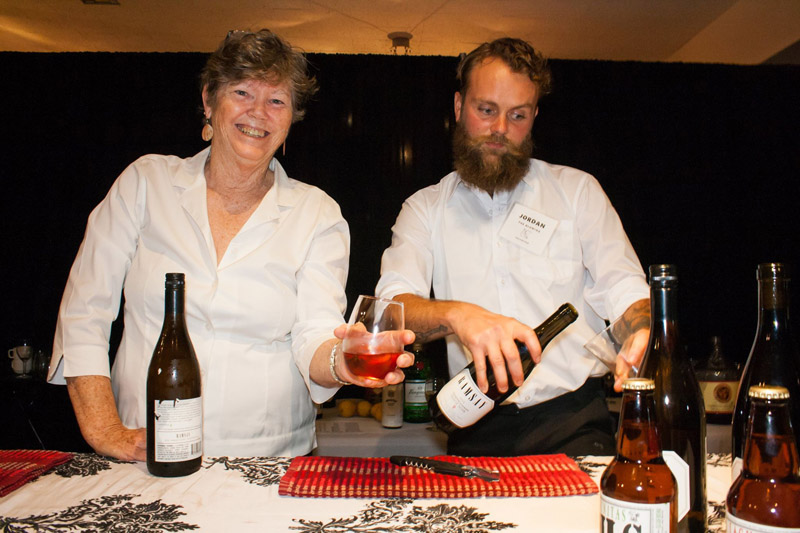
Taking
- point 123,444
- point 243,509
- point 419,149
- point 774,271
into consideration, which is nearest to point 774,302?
point 774,271

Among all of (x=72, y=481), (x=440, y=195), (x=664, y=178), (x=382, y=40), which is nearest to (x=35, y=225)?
(x=382, y=40)

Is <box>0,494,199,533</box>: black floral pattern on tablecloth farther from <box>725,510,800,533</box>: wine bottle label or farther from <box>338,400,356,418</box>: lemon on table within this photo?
<box>338,400,356,418</box>: lemon on table

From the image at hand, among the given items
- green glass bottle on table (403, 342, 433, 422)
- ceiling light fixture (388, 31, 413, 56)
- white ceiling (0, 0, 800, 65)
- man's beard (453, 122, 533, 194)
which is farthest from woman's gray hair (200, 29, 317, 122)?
ceiling light fixture (388, 31, 413, 56)

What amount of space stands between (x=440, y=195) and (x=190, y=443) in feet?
4.13

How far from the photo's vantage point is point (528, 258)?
1.94m

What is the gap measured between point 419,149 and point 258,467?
2.53 meters

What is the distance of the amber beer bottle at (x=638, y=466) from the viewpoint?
0.70 meters

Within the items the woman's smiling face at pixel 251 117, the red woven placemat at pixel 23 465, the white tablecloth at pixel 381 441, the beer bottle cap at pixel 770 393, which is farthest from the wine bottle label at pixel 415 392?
the beer bottle cap at pixel 770 393

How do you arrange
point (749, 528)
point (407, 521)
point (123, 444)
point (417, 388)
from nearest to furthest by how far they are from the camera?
point (749, 528) → point (407, 521) → point (123, 444) → point (417, 388)

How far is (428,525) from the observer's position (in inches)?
34.6

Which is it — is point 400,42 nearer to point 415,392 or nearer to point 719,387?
point 415,392

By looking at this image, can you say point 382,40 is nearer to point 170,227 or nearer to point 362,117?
point 362,117

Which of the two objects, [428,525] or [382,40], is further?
[382,40]

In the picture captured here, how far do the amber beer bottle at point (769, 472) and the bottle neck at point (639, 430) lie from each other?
0.10 metres
